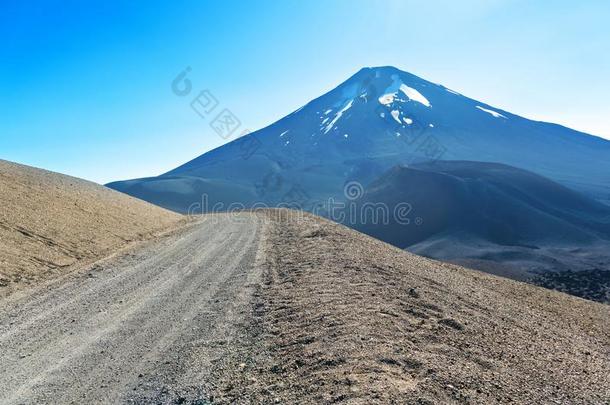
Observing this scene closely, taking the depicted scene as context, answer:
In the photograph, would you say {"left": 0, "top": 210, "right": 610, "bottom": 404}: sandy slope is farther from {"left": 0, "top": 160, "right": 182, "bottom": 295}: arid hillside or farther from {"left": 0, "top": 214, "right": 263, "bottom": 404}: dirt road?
{"left": 0, "top": 160, "right": 182, "bottom": 295}: arid hillside

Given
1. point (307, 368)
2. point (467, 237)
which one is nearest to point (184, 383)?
point (307, 368)

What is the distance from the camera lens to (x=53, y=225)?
18938 mm

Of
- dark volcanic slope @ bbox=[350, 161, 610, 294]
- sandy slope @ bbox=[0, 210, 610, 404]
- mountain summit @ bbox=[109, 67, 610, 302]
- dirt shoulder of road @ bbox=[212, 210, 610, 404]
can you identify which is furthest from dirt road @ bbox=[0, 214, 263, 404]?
dark volcanic slope @ bbox=[350, 161, 610, 294]

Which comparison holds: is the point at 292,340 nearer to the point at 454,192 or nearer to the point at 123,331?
the point at 123,331

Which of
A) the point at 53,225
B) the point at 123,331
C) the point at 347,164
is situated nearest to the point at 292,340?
the point at 123,331

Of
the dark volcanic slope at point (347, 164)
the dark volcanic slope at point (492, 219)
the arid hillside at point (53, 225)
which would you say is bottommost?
the dark volcanic slope at point (492, 219)

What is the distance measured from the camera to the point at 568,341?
30.9 feet

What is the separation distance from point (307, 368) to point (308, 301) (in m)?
3.55

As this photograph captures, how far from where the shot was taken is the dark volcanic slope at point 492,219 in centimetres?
5269

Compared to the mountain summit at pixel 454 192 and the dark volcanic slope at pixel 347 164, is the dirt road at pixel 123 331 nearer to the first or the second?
the mountain summit at pixel 454 192

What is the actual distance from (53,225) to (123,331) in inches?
515

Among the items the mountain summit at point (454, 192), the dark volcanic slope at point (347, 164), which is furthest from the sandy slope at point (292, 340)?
the dark volcanic slope at point (347, 164)

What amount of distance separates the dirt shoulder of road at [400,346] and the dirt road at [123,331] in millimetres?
699

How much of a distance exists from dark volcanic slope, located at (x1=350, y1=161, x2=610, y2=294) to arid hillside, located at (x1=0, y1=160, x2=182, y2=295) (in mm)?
33939
